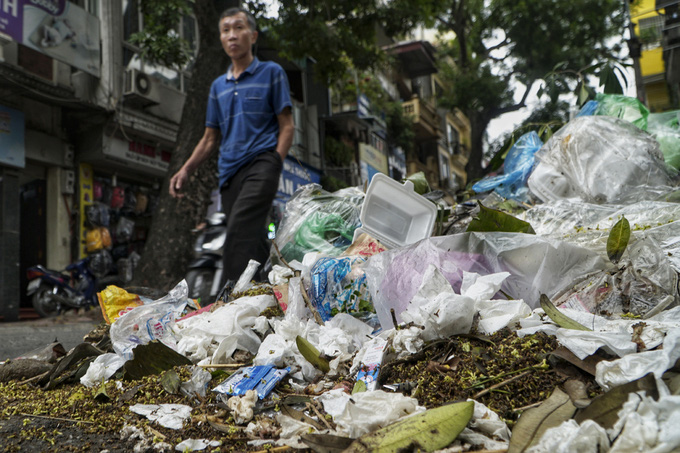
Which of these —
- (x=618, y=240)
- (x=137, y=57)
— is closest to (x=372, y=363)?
(x=618, y=240)

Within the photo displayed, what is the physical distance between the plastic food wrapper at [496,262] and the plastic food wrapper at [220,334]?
18.5 inches

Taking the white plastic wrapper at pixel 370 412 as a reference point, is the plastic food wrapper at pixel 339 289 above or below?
above

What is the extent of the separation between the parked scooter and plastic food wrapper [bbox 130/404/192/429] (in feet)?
6.18

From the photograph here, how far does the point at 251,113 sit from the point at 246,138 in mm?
146

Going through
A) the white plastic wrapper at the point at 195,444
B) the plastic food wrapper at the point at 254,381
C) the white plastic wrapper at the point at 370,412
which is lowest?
the white plastic wrapper at the point at 195,444

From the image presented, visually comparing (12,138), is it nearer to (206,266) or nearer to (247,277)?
(206,266)

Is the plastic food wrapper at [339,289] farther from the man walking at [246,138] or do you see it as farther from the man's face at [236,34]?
the man's face at [236,34]

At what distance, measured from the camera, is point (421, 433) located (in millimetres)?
1091

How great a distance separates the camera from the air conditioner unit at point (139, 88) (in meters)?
8.69

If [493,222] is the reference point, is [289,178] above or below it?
above

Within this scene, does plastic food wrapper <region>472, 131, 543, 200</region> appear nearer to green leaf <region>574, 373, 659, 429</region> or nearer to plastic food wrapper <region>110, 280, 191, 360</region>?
plastic food wrapper <region>110, 280, 191, 360</region>

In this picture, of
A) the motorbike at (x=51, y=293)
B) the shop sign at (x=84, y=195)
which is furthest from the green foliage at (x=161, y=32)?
the motorbike at (x=51, y=293)

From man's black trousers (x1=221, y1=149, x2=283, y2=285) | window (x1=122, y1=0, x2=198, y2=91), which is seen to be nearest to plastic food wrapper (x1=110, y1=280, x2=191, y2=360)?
man's black trousers (x1=221, y1=149, x2=283, y2=285)

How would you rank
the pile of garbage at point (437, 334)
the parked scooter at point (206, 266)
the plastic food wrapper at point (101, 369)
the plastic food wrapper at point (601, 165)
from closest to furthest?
the pile of garbage at point (437, 334) < the plastic food wrapper at point (101, 369) < the plastic food wrapper at point (601, 165) < the parked scooter at point (206, 266)
